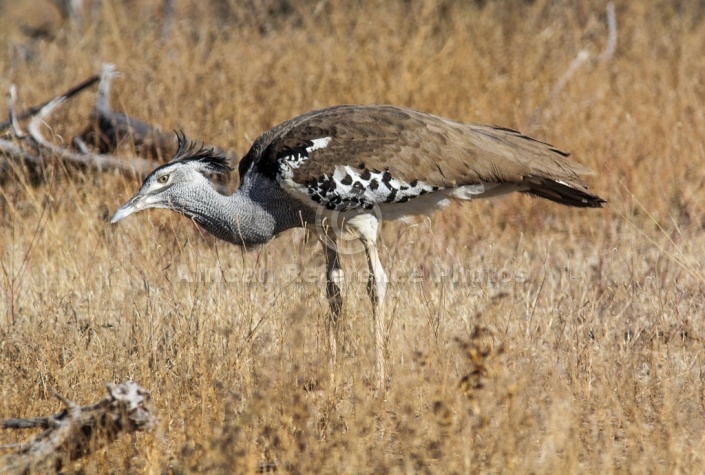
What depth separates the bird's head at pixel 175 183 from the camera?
4145mm

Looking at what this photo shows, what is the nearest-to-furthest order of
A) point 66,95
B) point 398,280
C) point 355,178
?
point 355,178 < point 398,280 < point 66,95

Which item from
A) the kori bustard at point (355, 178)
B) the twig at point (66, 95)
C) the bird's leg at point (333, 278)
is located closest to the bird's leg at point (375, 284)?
the kori bustard at point (355, 178)

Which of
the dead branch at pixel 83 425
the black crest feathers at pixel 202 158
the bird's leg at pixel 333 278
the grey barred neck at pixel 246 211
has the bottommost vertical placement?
the dead branch at pixel 83 425

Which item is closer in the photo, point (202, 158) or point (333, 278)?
point (202, 158)

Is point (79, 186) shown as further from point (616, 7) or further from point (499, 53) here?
point (616, 7)

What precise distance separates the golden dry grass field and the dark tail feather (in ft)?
0.84

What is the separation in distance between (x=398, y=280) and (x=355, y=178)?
0.60m

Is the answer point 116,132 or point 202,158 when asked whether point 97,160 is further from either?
point 202,158

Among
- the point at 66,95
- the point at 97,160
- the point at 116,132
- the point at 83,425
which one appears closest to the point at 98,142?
the point at 116,132

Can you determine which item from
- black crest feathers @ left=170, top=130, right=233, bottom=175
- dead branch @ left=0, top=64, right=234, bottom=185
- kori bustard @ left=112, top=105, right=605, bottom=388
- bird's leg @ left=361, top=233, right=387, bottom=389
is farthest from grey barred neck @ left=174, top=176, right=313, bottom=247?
dead branch @ left=0, top=64, right=234, bottom=185

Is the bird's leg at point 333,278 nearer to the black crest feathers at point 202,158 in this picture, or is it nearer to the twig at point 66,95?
the black crest feathers at point 202,158

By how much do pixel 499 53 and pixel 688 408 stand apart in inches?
176

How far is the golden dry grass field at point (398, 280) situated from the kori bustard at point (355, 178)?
251 millimetres

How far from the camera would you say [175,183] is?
4.23m
